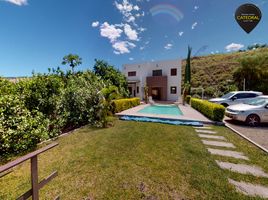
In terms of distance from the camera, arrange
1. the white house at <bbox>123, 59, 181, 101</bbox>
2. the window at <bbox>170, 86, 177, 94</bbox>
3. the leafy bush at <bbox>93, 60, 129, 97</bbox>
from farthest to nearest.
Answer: the window at <bbox>170, 86, 177, 94</bbox> → the white house at <bbox>123, 59, 181, 101</bbox> → the leafy bush at <bbox>93, 60, 129, 97</bbox>

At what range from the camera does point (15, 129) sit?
4629 millimetres

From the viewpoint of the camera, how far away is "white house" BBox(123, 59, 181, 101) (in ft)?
79.9

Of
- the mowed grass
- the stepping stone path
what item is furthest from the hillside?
the mowed grass

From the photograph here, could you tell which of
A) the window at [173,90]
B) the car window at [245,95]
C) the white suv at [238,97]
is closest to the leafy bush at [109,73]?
the window at [173,90]

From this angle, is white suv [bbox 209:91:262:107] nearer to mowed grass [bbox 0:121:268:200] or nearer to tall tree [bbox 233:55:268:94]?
mowed grass [bbox 0:121:268:200]

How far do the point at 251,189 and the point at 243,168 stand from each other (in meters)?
0.92

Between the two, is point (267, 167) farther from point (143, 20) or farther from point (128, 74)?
point (128, 74)

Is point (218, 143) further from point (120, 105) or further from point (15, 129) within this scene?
point (120, 105)

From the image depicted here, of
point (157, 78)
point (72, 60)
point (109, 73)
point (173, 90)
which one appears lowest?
point (173, 90)

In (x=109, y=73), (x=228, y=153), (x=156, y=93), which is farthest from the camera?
(x=156, y=93)

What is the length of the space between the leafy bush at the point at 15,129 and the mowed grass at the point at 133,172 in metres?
0.99

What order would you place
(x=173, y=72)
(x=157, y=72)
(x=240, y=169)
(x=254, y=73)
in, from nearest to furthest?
(x=240, y=169) < (x=254, y=73) < (x=173, y=72) < (x=157, y=72)

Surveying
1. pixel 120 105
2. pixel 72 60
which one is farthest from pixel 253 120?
pixel 72 60

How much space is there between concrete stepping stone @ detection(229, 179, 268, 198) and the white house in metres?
21.1
